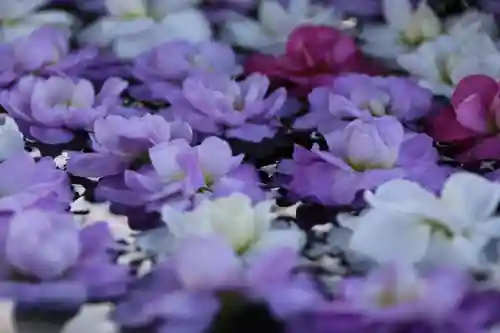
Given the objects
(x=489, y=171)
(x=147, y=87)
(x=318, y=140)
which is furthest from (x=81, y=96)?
(x=489, y=171)

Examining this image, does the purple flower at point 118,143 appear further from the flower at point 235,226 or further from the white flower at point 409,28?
the white flower at point 409,28

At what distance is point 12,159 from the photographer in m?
0.49

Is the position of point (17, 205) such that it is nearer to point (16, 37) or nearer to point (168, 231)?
point (168, 231)

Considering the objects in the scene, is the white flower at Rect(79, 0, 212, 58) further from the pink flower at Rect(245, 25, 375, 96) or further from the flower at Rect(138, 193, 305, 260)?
the flower at Rect(138, 193, 305, 260)

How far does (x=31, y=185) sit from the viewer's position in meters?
0.47

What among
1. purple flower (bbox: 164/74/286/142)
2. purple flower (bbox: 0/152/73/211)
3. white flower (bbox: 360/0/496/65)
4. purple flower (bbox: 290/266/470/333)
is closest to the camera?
purple flower (bbox: 290/266/470/333)

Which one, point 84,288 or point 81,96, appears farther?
point 81,96

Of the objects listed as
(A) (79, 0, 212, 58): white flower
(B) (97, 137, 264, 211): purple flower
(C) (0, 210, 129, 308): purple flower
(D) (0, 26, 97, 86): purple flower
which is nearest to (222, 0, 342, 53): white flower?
(A) (79, 0, 212, 58): white flower

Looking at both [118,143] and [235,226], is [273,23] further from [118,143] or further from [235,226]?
[235,226]

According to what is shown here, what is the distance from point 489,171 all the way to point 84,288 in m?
0.27

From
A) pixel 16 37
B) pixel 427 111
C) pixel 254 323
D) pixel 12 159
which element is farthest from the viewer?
pixel 16 37

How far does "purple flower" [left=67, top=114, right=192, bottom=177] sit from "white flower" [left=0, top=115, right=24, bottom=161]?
35 millimetres

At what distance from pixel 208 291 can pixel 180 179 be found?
0.12 meters

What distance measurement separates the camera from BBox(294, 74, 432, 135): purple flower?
58 cm
